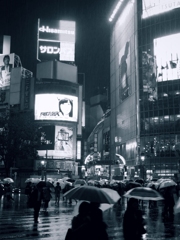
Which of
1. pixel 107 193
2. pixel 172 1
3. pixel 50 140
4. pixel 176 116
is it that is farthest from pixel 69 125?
pixel 107 193

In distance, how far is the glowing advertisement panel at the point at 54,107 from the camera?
7400 centimetres

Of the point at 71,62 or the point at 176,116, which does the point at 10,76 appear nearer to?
the point at 71,62

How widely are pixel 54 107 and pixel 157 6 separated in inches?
1249

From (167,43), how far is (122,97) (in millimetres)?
18021

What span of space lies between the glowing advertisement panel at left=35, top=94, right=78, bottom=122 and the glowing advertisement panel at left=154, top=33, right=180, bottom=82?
19.7 metres

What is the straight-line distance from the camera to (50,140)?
74375 mm

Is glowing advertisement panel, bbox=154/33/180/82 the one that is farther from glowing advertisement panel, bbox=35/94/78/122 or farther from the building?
glowing advertisement panel, bbox=35/94/78/122

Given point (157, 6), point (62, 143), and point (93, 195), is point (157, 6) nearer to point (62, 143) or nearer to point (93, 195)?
point (62, 143)

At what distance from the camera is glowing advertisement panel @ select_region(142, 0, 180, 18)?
75.8 m

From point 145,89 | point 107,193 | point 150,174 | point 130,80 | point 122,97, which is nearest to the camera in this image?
point 107,193

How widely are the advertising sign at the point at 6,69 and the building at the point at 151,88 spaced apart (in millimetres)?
30294

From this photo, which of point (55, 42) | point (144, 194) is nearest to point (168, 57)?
point (55, 42)

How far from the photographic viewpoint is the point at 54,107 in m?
74.0

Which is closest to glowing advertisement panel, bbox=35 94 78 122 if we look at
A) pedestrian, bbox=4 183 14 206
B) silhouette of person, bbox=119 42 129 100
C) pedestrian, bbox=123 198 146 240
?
silhouette of person, bbox=119 42 129 100
